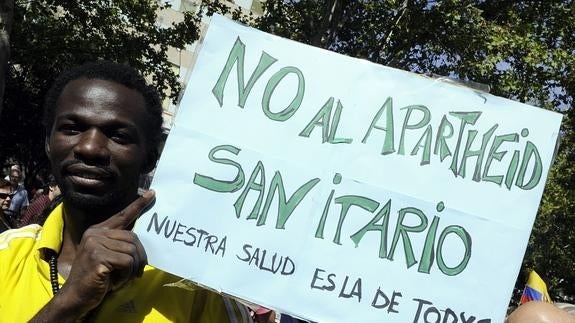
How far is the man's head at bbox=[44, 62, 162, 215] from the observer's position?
1.61 metres

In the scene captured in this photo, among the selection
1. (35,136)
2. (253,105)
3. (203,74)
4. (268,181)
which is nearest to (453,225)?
(268,181)

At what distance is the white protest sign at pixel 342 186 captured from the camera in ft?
5.58

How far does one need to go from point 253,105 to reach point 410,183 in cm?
46

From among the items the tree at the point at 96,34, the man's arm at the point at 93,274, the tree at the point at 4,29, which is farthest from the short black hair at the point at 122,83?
the tree at the point at 96,34

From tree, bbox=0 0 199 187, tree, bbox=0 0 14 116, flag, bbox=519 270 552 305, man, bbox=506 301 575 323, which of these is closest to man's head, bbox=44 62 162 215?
man, bbox=506 301 575 323

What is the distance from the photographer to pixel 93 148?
1.59 metres

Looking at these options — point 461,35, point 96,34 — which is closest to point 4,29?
point 96,34

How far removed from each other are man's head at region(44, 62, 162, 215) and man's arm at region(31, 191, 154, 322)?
0.35 ft

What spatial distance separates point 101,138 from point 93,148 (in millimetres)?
37

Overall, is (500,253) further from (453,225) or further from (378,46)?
(378,46)

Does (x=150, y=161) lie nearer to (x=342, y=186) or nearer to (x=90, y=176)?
(x=90, y=176)

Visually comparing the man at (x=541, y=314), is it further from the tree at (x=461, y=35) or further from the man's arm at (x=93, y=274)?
the tree at (x=461, y=35)

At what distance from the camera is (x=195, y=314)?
1.70 m

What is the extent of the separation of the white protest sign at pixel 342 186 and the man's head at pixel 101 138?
9 cm
